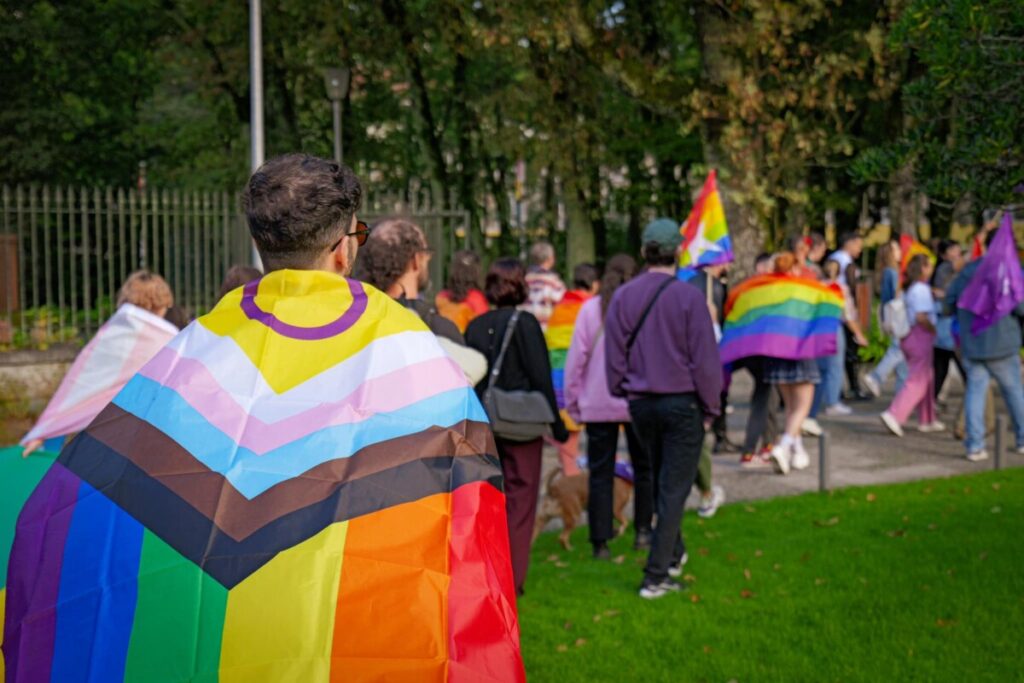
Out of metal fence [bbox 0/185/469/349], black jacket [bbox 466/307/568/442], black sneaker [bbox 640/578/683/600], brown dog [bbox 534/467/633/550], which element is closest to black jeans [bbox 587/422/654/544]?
brown dog [bbox 534/467/633/550]

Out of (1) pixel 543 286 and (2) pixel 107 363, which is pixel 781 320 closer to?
(1) pixel 543 286

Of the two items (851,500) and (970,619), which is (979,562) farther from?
(851,500)

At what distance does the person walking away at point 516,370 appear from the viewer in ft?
22.3

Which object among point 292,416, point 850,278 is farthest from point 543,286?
point 292,416

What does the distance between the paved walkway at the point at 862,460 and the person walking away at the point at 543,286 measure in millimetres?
1503

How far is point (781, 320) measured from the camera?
10.9 m

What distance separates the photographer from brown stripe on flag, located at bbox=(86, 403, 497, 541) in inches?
108

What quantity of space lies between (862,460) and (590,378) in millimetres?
4494

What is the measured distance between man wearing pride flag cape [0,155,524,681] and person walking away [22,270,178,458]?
4576mm

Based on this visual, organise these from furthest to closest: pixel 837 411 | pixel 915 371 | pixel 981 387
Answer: pixel 837 411 → pixel 915 371 → pixel 981 387

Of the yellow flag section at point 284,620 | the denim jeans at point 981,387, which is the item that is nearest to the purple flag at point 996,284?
the denim jeans at point 981,387

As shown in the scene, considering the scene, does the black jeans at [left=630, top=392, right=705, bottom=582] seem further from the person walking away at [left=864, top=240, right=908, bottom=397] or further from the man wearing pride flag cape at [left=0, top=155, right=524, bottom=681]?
the person walking away at [left=864, top=240, right=908, bottom=397]

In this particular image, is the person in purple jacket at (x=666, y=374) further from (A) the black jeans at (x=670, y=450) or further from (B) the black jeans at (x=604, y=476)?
(B) the black jeans at (x=604, y=476)

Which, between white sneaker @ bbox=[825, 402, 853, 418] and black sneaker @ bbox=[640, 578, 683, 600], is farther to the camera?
white sneaker @ bbox=[825, 402, 853, 418]
